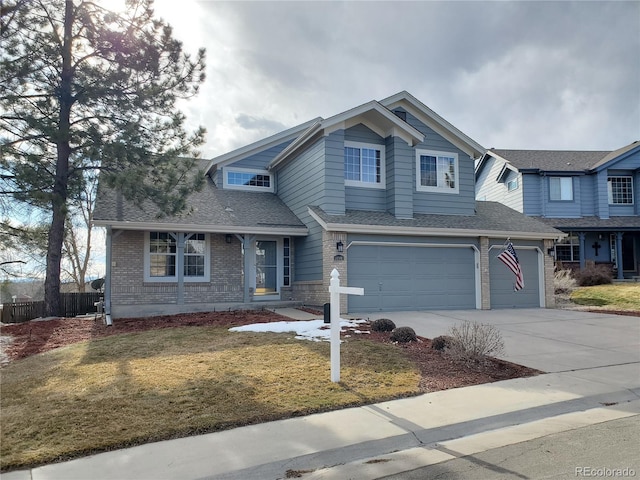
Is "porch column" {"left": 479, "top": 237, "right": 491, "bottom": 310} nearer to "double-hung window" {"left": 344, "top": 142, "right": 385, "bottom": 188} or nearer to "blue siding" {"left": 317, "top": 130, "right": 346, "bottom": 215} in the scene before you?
"double-hung window" {"left": 344, "top": 142, "right": 385, "bottom": 188}

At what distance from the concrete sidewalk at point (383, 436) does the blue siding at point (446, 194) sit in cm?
1041

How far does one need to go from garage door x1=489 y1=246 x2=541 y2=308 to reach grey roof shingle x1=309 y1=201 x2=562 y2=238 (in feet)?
2.86

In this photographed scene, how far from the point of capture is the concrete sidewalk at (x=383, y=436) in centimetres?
400

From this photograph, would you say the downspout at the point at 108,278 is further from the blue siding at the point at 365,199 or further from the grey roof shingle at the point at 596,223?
the grey roof shingle at the point at 596,223

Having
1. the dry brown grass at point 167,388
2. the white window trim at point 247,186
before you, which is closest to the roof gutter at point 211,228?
the white window trim at point 247,186

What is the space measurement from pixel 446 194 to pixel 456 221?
1.38 meters

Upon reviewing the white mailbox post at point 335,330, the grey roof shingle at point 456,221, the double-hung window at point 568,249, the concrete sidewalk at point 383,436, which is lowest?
the concrete sidewalk at point 383,436

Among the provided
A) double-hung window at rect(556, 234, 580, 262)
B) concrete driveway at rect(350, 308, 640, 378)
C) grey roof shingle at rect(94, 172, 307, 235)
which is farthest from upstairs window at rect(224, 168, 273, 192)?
double-hung window at rect(556, 234, 580, 262)

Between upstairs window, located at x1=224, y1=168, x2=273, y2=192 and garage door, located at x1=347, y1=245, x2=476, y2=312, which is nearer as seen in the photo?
garage door, located at x1=347, y1=245, x2=476, y2=312

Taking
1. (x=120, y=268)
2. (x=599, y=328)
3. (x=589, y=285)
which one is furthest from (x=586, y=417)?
(x=589, y=285)

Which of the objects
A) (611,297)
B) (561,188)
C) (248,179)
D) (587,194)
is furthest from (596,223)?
(248,179)

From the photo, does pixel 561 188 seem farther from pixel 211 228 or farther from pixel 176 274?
pixel 176 274

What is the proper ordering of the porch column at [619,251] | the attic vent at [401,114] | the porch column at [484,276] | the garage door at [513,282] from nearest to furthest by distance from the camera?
the porch column at [484,276] → the garage door at [513,282] → the attic vent at [401,114] → the porch column at [619,251]

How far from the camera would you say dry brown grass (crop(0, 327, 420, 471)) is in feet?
15.3
